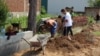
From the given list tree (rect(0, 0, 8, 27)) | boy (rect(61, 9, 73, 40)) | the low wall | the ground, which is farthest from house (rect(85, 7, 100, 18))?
the low wall

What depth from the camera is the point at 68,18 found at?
18.4m

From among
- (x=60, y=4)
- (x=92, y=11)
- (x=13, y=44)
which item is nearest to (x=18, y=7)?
(x=92, y=11)

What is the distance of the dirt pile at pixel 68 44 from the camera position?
1613 centimetres

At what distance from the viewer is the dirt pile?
16127 millimetres

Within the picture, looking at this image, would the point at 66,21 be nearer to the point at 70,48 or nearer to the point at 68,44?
the point at 68,44

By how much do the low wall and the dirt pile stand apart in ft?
3.39

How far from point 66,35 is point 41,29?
4.20 m

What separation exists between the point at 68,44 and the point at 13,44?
7.53 feet

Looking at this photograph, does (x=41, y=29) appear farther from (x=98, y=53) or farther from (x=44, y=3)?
(x=44, y=3)

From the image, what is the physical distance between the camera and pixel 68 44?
648 inches

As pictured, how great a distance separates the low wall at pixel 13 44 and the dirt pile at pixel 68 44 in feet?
3.39

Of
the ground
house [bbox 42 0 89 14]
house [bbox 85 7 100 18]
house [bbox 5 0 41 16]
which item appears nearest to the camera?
the ground

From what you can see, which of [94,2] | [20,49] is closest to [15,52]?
[20,49]

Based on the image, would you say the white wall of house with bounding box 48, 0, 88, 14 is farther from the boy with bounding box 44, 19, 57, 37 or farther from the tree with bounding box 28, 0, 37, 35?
the boy with bounding box 44, 19, 57, 37
